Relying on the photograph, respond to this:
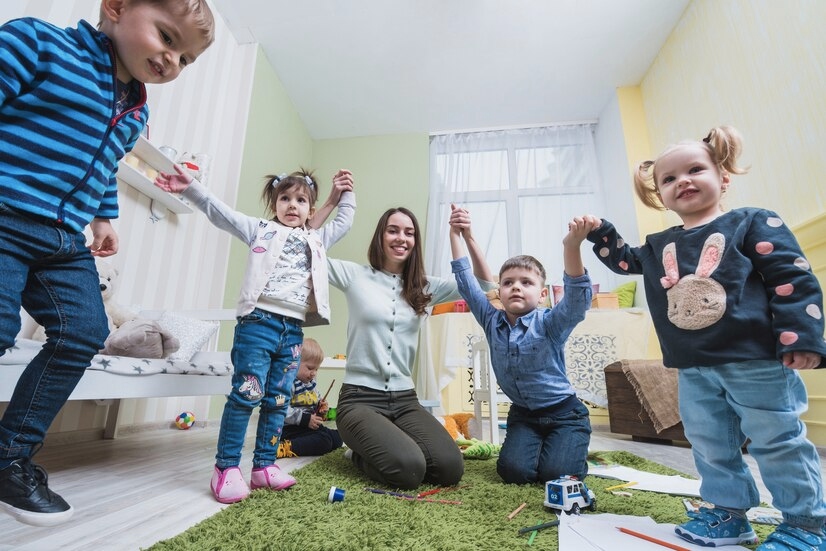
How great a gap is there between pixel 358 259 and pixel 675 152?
301 centimetres

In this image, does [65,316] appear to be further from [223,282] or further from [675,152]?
[223,282]

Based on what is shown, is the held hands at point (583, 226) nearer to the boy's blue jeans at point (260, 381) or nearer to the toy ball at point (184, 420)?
the boy's blue jeans at point (260, 381)

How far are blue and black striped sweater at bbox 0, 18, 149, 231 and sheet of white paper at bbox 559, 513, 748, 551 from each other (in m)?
0.94

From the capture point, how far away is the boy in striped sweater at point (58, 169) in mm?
610

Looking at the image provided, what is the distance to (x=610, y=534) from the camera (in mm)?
775

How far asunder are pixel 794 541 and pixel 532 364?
0.69 metres

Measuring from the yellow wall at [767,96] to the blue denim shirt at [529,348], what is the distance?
4.27 ft

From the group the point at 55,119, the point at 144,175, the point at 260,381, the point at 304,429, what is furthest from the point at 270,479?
the point at 144,175

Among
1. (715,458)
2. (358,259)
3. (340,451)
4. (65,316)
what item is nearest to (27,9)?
(65,316)

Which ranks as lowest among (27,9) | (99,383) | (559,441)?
(559,441)

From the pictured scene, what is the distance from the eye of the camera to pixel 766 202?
2.09m

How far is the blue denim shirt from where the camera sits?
1298 millimetres

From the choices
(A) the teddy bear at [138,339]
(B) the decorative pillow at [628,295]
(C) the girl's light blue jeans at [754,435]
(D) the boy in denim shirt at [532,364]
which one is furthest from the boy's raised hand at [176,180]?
(B) the decorative pillow at [628,295]

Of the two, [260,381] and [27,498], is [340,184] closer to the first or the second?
[260,381]
